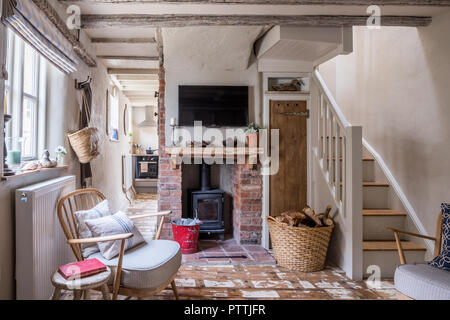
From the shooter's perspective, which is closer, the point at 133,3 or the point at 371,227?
the point at 133,3

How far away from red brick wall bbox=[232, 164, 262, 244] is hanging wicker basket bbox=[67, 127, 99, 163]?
168cm

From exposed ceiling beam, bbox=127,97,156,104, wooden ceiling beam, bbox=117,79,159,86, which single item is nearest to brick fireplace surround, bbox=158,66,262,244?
wooden ceiling beam, bbox=117,79,159,86

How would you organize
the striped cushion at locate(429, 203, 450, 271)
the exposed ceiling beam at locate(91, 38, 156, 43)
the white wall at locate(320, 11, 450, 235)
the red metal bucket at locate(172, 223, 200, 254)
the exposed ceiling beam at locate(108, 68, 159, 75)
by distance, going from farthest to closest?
the exposed ceiling beam at locate(108, 68, 159, 75)
the exposed ceiling beam at locate(91, 38, 156, 43)
the red metal bucket at locate(172, 223, 200, 254)
the white wall at locate(320, 11, 450, 235)
the striped cushion at locate(429, 203, 450, 271)

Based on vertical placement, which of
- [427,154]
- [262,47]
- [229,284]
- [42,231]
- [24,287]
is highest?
[262,47]

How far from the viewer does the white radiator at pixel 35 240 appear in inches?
79.5

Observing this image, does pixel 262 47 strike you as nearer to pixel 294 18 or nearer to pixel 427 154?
pixel 294 18

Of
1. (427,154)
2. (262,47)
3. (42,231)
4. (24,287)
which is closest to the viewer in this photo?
(24,287)

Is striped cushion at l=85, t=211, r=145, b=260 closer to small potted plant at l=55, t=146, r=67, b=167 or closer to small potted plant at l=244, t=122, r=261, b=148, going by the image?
small potted plant at l=55, t=146, r=67, b=167

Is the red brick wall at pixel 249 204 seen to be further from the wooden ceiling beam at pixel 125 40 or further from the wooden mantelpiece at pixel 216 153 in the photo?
the wooden ceiling beam at pixel 125 40

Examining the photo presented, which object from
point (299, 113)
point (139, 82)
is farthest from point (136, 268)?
point (139, 82)

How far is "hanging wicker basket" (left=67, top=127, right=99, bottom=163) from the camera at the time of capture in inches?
121
